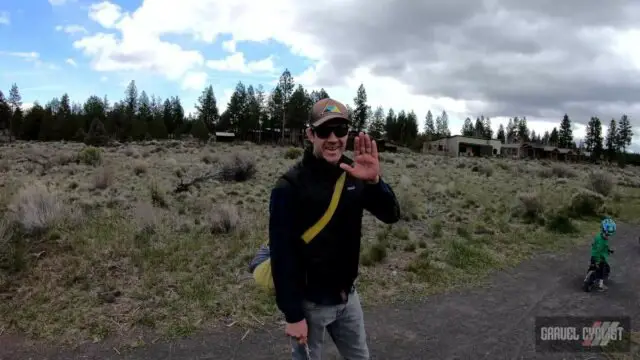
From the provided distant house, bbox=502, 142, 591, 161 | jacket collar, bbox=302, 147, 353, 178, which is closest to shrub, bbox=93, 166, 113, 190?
jacket collar, bbox=302, 147, 353, 178

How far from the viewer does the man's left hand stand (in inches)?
94.0

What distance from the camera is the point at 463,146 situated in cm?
8350

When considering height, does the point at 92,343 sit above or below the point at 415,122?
below

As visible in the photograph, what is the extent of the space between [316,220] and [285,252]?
228 mm

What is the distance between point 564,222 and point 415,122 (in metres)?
102

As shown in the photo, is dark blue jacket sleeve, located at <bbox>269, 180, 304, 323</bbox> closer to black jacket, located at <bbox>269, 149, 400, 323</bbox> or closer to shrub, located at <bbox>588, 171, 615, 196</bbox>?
black jacket, located at <bbox>269, 149, 400, 323</bbox>

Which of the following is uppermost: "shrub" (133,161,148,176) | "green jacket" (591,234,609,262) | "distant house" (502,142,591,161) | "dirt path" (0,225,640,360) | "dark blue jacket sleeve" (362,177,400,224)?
"distant house" (502,142,591,161)

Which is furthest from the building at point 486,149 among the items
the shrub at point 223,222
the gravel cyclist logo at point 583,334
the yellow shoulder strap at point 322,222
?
the yellow shoulder strap at point 322,222

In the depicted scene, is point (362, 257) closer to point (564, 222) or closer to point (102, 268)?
point (102, 268)

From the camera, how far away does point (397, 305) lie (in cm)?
579

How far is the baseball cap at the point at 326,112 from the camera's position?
93.0 inches

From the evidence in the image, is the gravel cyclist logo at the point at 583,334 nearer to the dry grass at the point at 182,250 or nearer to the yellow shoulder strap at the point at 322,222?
the dry grass at the point at 182,250

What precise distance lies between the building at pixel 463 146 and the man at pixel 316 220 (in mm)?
80444

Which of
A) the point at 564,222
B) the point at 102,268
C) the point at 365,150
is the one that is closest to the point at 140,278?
the point at 102,268
